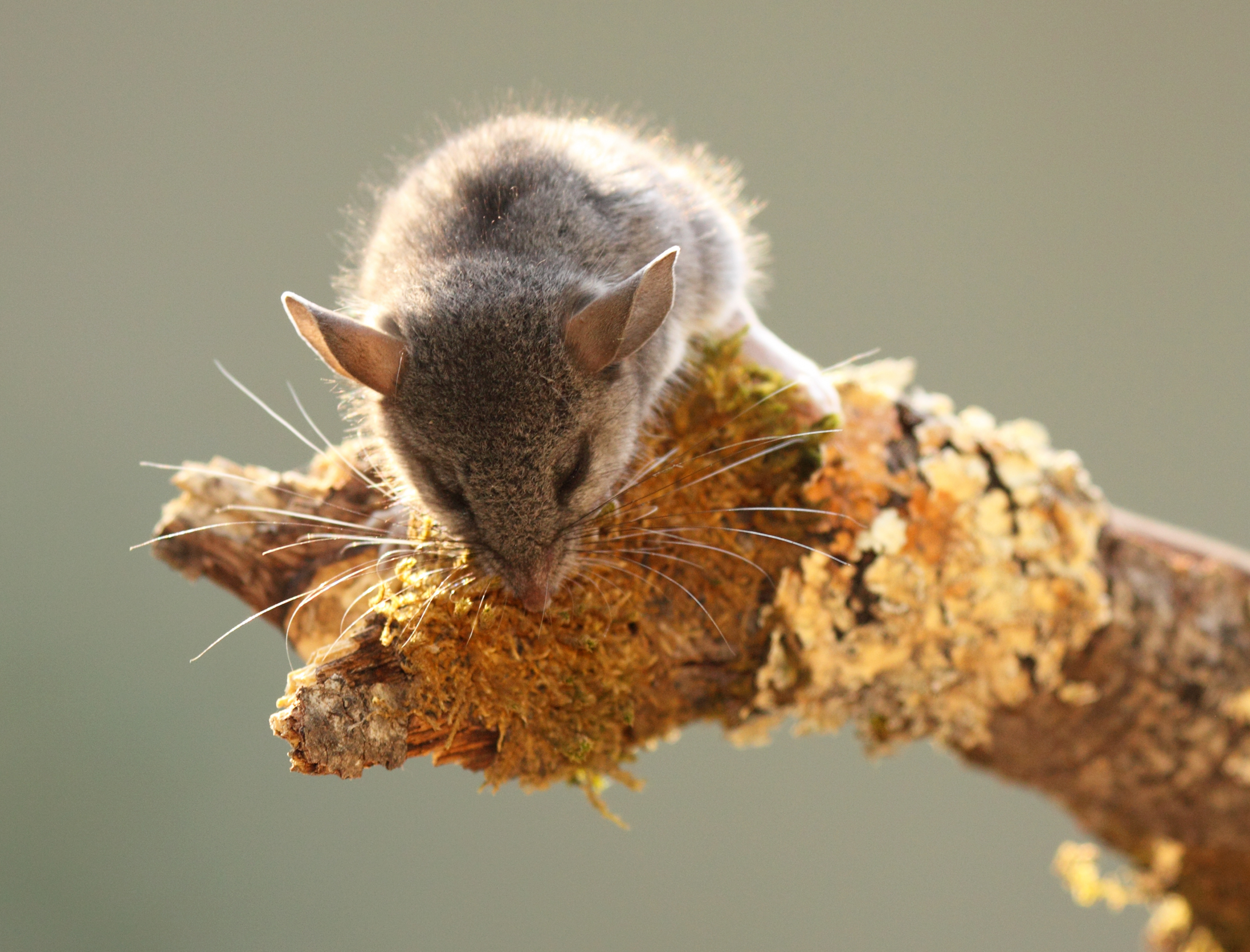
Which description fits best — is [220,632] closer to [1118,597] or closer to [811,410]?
[811,410]

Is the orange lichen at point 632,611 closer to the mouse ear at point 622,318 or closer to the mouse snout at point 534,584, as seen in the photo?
the mouse snout at point 534,584

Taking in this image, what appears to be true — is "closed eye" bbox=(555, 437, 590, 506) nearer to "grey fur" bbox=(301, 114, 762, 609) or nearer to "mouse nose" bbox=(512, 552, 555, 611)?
"grey fur" bbox=(301, 114, 762, 609)

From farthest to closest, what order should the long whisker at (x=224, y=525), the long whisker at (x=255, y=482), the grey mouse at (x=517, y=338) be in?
the long whisker at (x=255, y=482)
the long whisker at (x=224, y=525)
the grey mouse at (x=517, y=338)

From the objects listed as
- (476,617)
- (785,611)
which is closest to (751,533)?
(785,611)

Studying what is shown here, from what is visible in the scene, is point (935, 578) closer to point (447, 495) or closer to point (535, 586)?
point (535, 586)

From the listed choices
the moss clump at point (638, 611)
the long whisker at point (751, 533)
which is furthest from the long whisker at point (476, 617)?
the long whisker at point (751, 533)

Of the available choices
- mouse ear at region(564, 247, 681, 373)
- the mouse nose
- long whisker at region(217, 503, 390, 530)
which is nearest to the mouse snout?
the mouse nose

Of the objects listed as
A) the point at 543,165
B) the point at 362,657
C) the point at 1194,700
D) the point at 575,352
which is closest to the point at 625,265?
the point at 543,165
